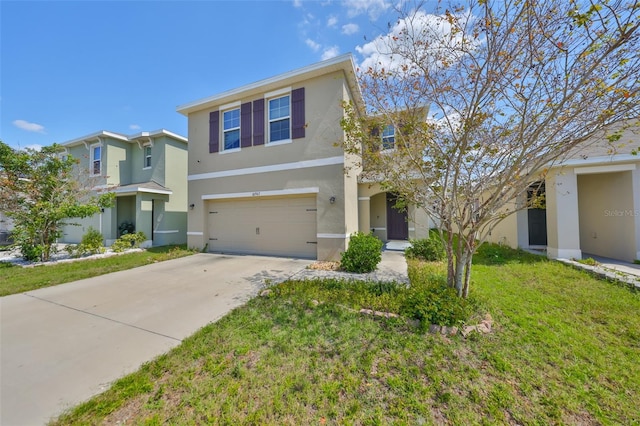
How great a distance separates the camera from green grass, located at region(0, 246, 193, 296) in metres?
5.80

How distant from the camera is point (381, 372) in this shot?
265 cm

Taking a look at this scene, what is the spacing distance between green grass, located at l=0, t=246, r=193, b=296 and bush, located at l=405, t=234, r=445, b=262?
8.95 m

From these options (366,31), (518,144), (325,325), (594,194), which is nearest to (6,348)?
(325,325)

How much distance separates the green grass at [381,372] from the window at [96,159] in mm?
14753

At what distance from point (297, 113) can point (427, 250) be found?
22.3 ft

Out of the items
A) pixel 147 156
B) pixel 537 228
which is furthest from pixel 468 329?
pixel 147 156

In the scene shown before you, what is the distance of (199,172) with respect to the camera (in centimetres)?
1014

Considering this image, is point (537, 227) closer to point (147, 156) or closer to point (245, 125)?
point (245, 125)

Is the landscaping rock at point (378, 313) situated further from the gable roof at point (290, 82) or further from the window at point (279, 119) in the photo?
the window at point (279, 119)

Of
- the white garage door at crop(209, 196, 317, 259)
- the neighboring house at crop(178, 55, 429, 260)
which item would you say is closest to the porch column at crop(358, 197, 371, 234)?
the neighboring house at crop(178, 55, 429, 260)

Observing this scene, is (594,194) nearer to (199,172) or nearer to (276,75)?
(276,75)

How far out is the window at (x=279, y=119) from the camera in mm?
8688

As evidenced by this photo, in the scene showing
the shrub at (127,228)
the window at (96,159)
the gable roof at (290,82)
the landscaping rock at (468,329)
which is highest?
the gable roof at (290,82)

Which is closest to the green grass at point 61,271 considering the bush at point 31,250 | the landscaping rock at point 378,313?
the bush at point 31,250
